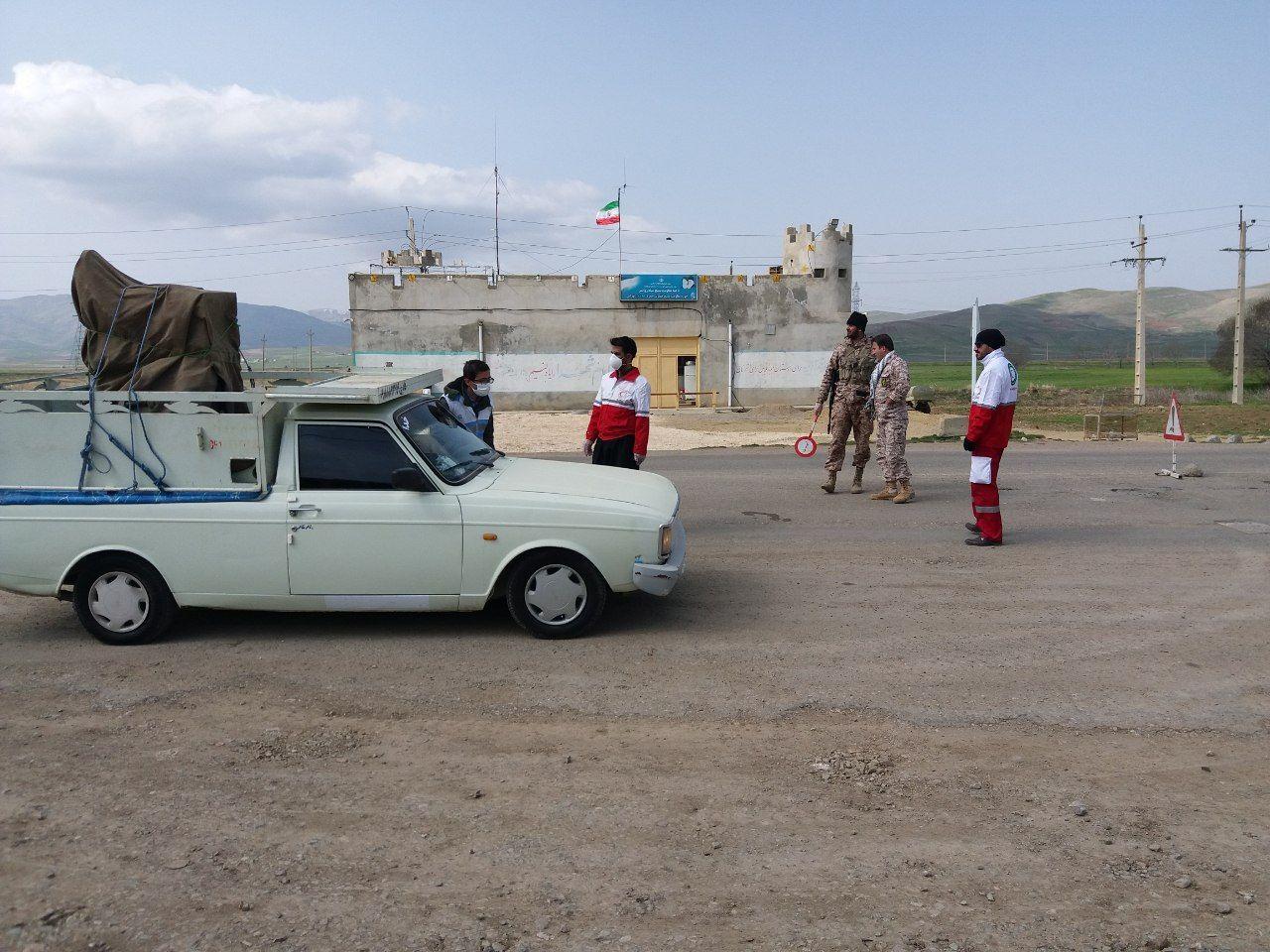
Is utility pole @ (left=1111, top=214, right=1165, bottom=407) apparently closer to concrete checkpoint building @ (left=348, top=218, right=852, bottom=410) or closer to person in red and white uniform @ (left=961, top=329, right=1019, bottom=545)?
concrete checkpoint building @ (left=348, top=218, right=852, bottom=410)

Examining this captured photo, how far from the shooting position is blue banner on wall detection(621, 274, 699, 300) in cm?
3547

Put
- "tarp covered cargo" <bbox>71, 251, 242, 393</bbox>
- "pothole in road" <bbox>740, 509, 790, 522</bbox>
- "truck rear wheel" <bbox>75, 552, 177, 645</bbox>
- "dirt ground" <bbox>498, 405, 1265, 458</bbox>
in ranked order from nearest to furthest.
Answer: "truck rear wheel" <bbox>75, 552, 177, 645</bbox>, "tarp covered cargo" <bbox>71, 251, 242, 393</bbox>, "pothole in road" <bbox>740, 509, 790, 522</bbox>, "dirt ground" <bbox>498, 405, 1265, 458</bbox>

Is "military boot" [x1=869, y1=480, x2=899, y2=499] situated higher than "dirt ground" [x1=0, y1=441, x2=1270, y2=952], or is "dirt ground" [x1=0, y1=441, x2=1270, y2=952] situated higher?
"military boot" [x1=869, y1=480, x2=899, y2=499]

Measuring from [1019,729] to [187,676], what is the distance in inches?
173

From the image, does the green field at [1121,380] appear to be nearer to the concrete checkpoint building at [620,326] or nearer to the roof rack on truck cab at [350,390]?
the concrete checkpoint building at [620,326]

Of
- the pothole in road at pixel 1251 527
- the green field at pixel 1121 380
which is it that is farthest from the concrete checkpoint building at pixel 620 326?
the pothole in road at pixel 1251 527

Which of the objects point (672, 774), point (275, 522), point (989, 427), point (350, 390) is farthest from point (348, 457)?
point (989, 427)

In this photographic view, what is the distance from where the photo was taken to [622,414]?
8.66 metres

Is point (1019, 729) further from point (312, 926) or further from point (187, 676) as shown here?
point (187, 676)

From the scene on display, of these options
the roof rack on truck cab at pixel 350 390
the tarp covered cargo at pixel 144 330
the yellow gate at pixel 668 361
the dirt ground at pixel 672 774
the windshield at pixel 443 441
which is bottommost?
the dirt ground at pixel 672 774

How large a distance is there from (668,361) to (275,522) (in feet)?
100

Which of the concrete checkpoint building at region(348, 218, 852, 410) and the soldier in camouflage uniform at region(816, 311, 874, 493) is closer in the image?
the soldier in camouflage uniform at region(816, 311, 874, 493)

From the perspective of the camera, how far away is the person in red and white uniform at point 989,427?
8.78 m

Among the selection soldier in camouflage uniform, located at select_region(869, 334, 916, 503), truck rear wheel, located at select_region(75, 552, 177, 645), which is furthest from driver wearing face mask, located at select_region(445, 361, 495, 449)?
soldier in camouflage uniform, located at select_region(869, 334, 916, 503)
